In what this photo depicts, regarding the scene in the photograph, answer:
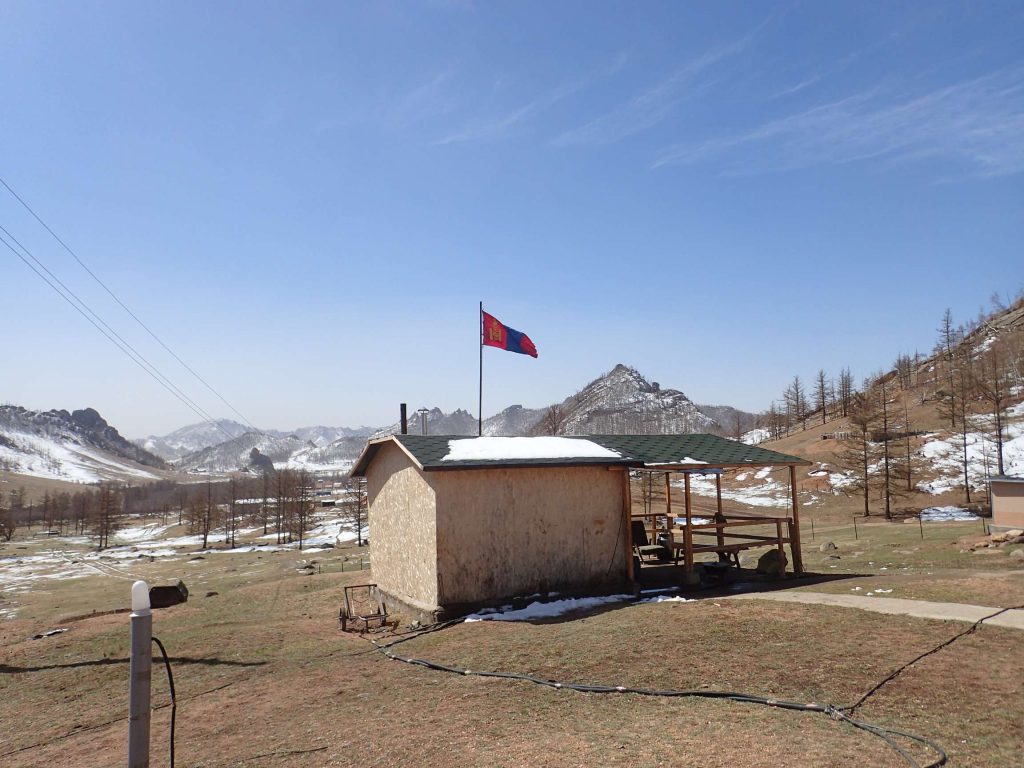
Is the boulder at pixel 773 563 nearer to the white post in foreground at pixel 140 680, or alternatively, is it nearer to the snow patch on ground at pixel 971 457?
the white post in foreground at pixel 140 680

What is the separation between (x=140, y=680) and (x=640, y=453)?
1420 centimetres

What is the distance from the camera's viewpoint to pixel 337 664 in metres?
12.0

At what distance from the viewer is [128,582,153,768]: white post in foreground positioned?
4.05 metres

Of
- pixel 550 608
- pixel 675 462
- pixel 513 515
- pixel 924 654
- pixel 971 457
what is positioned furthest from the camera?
pixel 971 457

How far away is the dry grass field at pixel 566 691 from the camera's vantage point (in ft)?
22.3

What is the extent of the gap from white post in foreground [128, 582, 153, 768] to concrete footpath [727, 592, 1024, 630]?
37.5 feet

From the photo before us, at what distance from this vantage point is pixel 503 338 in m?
21.2

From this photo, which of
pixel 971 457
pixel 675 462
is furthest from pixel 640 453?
pixel 971 457

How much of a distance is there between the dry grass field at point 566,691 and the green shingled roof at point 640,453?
130 inches

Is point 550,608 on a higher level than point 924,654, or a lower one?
lower

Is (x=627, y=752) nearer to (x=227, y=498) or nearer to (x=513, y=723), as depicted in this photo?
(x=513, y=723)

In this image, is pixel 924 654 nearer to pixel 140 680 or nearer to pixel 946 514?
pixel 140 680

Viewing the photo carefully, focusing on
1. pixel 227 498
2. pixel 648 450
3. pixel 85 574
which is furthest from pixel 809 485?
pixel 227 498

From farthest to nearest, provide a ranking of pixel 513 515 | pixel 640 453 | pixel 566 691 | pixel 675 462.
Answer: pixel 640 453 → pixel 675 462 → pixel 513 515 → pixel 566 691
